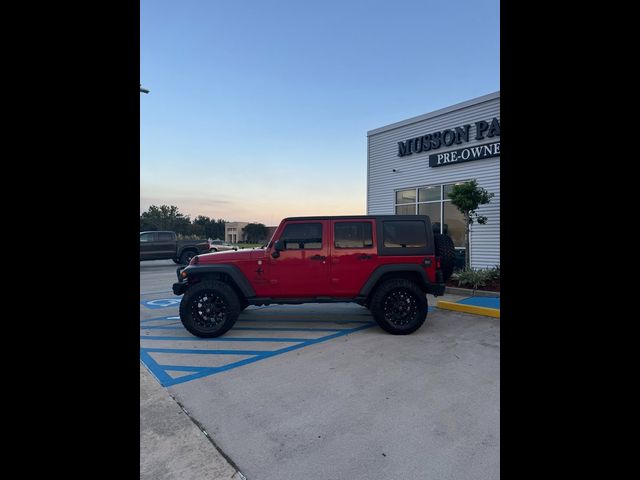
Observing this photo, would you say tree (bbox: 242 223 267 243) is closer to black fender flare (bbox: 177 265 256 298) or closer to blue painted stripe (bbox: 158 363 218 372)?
black fender flare (bbox: 177 265 256 298)

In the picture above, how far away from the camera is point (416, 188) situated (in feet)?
43.9

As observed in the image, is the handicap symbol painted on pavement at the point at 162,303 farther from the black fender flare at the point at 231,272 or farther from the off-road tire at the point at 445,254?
the off-road tire at the point at 445,254

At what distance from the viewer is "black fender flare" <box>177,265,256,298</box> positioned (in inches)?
209

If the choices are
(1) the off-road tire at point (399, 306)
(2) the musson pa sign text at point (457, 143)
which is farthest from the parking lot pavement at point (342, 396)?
(2) the musson pa sign text at point (457, 143)

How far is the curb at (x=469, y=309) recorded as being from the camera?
641 centimetres

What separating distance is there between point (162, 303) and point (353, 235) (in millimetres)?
5540

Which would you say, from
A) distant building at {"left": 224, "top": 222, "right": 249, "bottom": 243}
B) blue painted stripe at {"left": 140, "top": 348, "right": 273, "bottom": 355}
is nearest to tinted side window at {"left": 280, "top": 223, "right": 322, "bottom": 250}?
blue painted stripe at {"left": 140, "top": 348, "right": 273, "bottom": 355}

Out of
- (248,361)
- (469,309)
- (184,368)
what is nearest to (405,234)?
(469,309)

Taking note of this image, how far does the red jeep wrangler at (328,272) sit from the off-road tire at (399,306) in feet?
0.05

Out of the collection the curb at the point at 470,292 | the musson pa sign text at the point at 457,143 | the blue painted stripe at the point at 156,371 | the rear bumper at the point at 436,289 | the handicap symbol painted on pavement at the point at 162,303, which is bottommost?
the blue painted stripe at the point at 156,371

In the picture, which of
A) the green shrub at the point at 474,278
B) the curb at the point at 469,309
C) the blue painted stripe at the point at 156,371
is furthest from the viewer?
the green shrub at the point at 474,278

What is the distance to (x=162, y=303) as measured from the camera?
8258 mm
